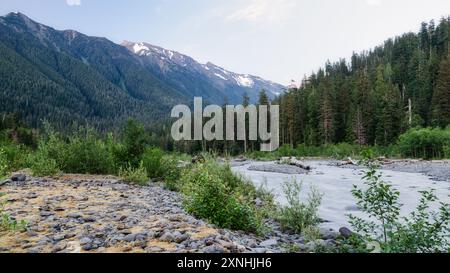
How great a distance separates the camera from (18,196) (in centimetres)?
933

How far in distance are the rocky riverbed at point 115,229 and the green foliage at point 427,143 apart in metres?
38.3

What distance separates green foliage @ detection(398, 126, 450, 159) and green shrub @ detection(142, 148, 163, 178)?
109 feet

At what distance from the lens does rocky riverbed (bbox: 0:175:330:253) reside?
5.21 metres

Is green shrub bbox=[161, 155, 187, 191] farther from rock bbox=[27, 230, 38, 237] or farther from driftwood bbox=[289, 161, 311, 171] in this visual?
driftwood bbox=[289, 161, 311, 171]

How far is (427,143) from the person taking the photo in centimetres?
4172

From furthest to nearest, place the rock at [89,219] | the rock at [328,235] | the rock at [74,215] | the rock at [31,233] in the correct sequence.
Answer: the rock at [328,235], the rock at [74,215], the rock at [89,219], the rock at [31,233]

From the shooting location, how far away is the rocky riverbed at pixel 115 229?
17.1ft

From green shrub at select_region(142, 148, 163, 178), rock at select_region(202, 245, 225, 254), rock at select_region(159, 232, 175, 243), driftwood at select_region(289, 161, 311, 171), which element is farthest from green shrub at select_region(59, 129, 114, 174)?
driftwood at select_region(289, 161, 311, 171)

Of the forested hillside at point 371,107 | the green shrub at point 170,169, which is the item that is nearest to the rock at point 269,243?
the green shrub at point 170,169

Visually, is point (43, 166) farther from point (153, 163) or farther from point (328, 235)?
point (328, 235)

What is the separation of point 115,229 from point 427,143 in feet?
141

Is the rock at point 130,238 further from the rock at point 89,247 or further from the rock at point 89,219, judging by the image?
the rock at point 89,219
